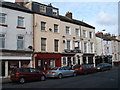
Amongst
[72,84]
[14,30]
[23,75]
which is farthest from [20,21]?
[72,84]

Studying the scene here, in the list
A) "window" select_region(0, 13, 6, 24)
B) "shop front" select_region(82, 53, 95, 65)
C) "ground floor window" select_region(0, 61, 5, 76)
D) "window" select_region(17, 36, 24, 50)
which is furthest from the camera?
"shop front" select_region(82, 53, 95, 65)

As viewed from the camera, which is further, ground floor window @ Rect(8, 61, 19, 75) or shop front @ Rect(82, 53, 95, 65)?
shop front @ Rect(82, 53, 95, 65)

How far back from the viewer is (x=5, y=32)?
20.1 meters

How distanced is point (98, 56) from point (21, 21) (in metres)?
24.4

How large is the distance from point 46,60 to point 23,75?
9.08 meters

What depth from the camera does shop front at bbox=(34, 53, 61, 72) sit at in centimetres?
2334

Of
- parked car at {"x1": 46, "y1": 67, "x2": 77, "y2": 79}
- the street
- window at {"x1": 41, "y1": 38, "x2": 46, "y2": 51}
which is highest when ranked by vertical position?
window at {"x1": 41, "y1": 38, "x2": 46, "y2": 51}

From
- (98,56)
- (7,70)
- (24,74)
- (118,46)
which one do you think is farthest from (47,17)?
(118,46)

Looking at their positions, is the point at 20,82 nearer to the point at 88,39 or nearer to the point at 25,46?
the point at 25,46

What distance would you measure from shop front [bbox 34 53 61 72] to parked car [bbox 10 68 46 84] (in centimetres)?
624

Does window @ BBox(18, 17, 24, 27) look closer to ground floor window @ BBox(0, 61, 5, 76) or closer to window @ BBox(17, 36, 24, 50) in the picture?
window @ BBox(17, 36, 24, 50)

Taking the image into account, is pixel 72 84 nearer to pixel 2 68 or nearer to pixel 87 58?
pixel 2 68

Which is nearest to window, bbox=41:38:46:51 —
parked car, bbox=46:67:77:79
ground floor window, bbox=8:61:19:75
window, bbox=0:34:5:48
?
ground floor window, bbox=8:61:19:75

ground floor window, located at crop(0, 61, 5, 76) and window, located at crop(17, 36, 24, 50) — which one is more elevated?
window, located at crop(17, 36, 24, 50)
